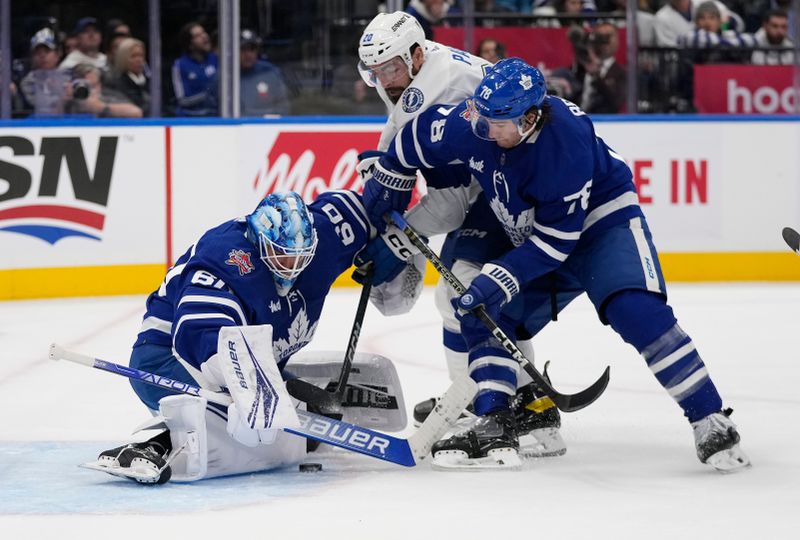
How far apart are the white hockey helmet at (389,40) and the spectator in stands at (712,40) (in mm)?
3958

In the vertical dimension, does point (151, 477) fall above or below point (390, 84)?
below

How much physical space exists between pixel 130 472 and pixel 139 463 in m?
0.03

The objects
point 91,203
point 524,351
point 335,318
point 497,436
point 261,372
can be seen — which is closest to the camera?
point 261,372

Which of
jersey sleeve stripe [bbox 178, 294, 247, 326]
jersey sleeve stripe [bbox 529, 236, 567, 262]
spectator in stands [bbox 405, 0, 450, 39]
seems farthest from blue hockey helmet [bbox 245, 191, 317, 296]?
spectator in stands [bbox 405, 0, 450, 39]

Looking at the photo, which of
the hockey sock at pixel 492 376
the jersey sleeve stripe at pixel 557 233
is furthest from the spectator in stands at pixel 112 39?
the jersey sleeve stripe at pixel 557 233

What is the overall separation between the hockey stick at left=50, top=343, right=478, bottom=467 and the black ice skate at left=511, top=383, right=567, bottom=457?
9.7 inches

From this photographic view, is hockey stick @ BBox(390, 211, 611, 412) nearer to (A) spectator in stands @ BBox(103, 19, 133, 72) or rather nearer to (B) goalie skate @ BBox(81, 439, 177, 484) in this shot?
(B) goalie skate @ BBox(81, 439, 177, 484)

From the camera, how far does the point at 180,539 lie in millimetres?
2854

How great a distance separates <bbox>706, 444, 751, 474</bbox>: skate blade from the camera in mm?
3416

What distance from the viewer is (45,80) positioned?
691 centimetres

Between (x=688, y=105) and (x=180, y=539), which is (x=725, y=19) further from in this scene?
(x=180, y=539)

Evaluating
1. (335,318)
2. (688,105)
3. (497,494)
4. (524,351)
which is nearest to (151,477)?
(497,494)

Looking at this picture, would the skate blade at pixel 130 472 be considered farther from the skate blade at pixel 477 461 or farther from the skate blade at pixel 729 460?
the skate blade at pixel 729 460

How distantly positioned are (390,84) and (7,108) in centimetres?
340
